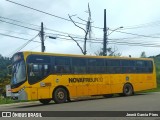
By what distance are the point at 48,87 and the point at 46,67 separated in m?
1.20

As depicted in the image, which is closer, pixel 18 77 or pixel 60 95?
pixel 18 77

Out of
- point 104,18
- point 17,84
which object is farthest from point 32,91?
point 104,18

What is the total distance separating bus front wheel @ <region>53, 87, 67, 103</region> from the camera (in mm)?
23781

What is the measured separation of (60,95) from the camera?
79.3ft

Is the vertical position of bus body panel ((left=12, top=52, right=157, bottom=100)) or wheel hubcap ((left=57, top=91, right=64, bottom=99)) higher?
Answer: bus body panel ((left=12, top=52, right=157, bottom=100))

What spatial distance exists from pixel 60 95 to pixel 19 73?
9.81 feet

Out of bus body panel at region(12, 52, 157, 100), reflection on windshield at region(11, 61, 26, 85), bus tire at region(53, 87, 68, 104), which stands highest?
reflection on windshield at region(11, 61, 26, 85)

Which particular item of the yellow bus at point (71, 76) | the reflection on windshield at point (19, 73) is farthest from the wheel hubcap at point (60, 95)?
the reflection on windshield at point (19, 73)

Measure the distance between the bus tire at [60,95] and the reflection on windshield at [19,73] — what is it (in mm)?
2411

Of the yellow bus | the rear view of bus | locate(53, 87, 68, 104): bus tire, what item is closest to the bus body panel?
the yellow bus

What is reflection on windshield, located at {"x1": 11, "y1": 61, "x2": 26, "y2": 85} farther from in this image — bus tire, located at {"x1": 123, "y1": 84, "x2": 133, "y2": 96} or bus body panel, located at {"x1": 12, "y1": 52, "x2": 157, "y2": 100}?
bus tire, located at {"x1": 123, "y1": 84, "x2": 133, "y2": 96}

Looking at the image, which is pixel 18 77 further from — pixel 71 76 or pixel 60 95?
pixel 71 76

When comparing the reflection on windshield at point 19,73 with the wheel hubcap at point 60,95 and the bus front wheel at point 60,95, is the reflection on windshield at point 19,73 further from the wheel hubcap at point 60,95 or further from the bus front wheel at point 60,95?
the wheel hubcap at point 60,95

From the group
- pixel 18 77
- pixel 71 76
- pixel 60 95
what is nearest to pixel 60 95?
pixel 60 95
